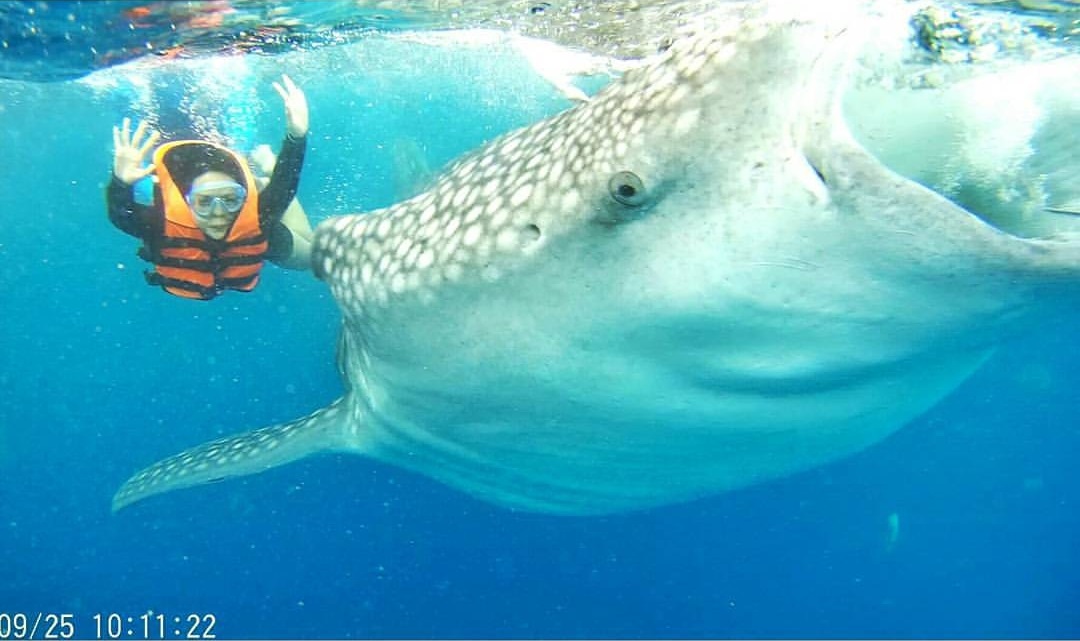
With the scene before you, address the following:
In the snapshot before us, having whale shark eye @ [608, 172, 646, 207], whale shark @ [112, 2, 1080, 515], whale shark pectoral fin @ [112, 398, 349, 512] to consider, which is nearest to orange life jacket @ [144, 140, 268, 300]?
whale shark pectoral fin @ [112, 398, 349, 512]

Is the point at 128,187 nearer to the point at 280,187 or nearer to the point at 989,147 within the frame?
the point at 280,187

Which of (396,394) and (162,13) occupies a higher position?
(162,13)

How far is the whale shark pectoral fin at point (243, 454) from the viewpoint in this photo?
4977mm

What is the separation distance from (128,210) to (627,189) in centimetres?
577

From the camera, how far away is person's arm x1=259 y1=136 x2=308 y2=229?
6.52 m

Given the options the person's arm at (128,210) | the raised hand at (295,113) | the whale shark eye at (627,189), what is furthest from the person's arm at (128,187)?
the whale shark eye at (627,189)

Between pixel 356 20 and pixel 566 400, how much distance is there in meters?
8.22

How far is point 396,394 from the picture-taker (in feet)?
13.0

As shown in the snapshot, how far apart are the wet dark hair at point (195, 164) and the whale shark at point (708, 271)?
2928 mm

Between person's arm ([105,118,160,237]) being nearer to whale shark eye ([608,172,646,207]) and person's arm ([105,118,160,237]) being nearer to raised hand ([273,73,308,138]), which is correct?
raised hand ([273,73,308,138])

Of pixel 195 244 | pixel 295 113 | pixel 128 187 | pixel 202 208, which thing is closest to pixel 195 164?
pixel 202 208

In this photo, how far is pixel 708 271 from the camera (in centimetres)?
215

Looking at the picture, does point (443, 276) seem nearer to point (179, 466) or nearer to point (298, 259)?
point (179, 466)

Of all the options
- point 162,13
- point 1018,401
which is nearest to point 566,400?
point 162,13
